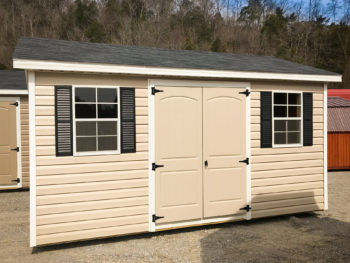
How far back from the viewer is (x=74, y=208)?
4.86m

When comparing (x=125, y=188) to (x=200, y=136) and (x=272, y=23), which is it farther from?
(x=272, y=23)

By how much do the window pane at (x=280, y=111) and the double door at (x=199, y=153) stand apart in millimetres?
670

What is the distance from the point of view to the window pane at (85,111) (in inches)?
193

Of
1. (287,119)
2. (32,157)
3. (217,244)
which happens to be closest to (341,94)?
(287,119)

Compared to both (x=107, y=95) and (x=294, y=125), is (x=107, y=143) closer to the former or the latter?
(x=107, y=95)

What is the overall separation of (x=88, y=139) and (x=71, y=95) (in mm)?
648

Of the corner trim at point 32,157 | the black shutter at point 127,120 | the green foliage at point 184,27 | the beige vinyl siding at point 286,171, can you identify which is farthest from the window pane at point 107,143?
the green foliage at point 184,27

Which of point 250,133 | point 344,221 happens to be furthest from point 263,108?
point 344,221

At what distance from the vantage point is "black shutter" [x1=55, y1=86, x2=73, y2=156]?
475 centimetres

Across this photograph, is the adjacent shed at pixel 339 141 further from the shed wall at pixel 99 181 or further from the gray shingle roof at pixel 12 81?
the gray shingle roof at pixel 12 81

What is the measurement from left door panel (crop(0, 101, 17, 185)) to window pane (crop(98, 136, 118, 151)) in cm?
452

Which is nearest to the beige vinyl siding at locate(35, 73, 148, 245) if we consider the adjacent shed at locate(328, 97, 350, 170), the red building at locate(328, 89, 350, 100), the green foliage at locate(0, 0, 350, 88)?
the adjacent shed at locate(328, 97, 350, 170)

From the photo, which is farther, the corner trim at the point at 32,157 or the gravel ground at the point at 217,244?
the corner trim at the point at 32,157

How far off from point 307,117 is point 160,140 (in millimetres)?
2767
